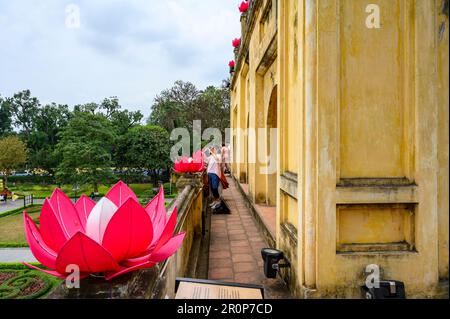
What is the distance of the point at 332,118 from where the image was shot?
254cm

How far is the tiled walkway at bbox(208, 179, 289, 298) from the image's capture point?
11.7 ft

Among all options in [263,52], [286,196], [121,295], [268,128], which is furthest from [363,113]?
[268,128]

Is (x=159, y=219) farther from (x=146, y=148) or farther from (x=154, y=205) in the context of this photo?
(x=146, y=148)

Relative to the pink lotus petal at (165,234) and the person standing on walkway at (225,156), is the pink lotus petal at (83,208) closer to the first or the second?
the pink lotus petal at (165,234)

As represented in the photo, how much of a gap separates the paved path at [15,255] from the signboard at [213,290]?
13908 mm

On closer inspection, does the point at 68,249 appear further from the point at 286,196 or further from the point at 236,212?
the point at 236,212

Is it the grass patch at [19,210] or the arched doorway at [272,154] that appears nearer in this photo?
the arched doorway at [272,154]

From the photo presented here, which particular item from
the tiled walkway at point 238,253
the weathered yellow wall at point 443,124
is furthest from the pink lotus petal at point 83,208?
the weathered yellow wall at point 443,124

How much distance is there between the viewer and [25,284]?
878 centimetres

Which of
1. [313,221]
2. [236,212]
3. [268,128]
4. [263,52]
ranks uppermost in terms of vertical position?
[263,52]

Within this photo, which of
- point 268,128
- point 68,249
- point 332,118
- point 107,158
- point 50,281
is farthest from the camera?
point 107,158

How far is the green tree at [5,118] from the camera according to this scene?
141 feet

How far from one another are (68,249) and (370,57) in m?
2.75

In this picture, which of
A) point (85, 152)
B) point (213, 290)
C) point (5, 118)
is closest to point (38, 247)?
point (213, 290)
